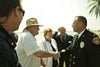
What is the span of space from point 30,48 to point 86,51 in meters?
1.49

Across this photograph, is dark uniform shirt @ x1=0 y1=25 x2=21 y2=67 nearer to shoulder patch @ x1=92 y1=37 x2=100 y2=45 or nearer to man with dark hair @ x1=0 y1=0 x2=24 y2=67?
man with dark hair @ x1=0 y1=0 x2=24 y2=67

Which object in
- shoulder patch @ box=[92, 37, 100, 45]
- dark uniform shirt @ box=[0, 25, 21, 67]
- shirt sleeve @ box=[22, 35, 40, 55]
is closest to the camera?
dark uniform shirt @ box=[0, 25, 21, 67]

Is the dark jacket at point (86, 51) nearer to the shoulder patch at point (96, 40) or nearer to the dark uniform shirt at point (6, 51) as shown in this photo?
the shoulder patch at point (96, 40)

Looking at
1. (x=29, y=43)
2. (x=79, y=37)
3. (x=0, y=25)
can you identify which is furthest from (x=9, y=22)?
(x=79, y=37)

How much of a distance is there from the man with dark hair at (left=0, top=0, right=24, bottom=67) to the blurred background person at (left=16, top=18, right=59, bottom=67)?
86.6 inches

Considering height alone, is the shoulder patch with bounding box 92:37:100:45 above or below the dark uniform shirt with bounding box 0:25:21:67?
below

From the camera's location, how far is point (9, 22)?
1.76 m

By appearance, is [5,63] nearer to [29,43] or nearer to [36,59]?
[29,43]

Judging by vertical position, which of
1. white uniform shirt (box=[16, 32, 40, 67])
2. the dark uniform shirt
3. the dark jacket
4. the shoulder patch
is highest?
the dark uniform shirt

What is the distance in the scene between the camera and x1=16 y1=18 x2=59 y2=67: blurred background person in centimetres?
403

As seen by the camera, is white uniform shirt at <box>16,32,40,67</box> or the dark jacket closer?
white uniform shirt at <box>16,32,40,67</box>

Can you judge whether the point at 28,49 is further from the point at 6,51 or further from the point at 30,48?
the point at 6,51

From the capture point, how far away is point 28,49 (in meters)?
4.05

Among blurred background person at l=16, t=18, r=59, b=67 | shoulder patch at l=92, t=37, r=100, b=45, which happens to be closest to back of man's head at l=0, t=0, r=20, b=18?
blurred background person at l=16, t=18, r=59, b=67
